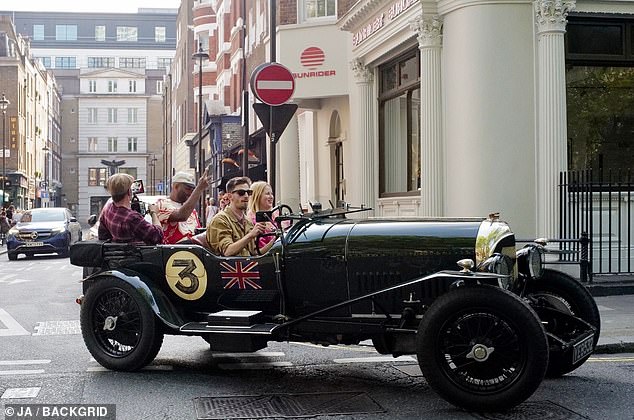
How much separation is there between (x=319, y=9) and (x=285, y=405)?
16.9m

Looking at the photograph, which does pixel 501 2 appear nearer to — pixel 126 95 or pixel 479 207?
pixel 479 207

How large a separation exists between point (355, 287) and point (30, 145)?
7120cm

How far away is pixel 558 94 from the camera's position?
43.1 ft

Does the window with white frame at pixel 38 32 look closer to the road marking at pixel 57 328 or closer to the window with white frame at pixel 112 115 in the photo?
the window with white frame at pixel 112 115

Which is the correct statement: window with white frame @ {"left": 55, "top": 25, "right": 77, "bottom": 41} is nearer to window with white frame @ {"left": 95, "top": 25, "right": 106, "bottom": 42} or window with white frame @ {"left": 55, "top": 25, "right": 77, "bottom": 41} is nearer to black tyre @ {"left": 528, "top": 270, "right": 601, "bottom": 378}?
window with white frame @ {"left": 95, "top": 25, "right": 106, "bottom": 42}

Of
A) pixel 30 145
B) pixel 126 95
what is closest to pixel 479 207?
pixel 30 145

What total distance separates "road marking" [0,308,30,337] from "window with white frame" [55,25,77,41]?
110817 millimetres

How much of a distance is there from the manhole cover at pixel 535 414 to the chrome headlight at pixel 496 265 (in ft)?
2.96

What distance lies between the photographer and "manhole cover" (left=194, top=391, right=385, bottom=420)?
5.60m

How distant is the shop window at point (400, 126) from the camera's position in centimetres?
1672

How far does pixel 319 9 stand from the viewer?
21531 mm

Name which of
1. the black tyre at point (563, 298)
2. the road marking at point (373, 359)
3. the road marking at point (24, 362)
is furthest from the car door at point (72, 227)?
the black tyre at point (563, 298)

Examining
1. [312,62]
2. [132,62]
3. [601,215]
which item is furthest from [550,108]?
[132,62]

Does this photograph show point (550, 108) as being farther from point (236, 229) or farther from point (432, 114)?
point (236, 229)
